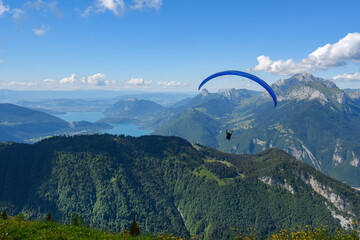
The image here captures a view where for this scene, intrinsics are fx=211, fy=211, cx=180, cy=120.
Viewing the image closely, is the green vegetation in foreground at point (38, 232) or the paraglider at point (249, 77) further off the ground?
the paraglider at point (249, 77)

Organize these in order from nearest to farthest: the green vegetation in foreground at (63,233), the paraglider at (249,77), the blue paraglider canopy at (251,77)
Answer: the green vegetation in foreground at (63,233) < the paraglider at (249,77) < the blue paraglider canopy at (251,77)

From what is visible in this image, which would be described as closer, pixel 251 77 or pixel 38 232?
pixel 38 232

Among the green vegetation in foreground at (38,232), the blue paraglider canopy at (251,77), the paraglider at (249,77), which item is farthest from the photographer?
the blue paraglider canopy at (251,77)

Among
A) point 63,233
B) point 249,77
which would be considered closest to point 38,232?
point 63,233

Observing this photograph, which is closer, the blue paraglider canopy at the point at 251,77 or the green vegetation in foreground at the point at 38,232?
the green vegetation in foreground at the point at 38,232

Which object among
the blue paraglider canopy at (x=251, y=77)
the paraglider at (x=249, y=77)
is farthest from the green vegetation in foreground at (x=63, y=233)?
the blue paraglider canopy at (x=251, y=77)

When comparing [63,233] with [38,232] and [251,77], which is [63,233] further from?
[251,77]

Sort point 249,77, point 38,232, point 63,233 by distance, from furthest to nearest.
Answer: point 249,77 → point 38,232 → point 63,233

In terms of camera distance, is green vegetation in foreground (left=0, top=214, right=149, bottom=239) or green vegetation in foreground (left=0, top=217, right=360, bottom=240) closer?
green vegetation in foreground (left=0, top=214, right=149, bottom=239)

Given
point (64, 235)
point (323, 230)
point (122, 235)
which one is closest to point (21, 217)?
point (64, 235)

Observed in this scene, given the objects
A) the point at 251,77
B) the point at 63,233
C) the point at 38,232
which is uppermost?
the point at 251,77

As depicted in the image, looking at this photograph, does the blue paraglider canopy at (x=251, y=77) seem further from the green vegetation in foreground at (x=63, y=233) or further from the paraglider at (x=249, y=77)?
the green vegetation in foreground at (x=63, y=233)

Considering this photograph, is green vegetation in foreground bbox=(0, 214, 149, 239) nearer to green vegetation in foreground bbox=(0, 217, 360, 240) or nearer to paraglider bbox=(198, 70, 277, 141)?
green vegetation in foreground bbox=(0, 217, 360, 240)

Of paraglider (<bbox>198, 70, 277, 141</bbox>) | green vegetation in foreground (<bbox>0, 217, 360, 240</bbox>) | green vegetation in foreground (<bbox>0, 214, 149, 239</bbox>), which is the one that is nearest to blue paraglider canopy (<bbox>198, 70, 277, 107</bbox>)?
paraglider (<bbox>198, 70, 277, 141</bbox>)
